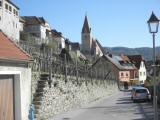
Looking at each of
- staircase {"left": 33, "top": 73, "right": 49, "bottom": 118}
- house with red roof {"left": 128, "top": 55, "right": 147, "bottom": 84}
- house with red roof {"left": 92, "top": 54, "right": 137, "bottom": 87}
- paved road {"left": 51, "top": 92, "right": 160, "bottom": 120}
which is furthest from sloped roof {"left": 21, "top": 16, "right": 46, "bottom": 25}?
staircase {"left": 33, "top": 73, "right": 49, "bottom": 118}

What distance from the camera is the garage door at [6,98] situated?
20.0m

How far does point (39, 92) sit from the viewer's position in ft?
84.1

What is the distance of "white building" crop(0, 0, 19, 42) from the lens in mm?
108144

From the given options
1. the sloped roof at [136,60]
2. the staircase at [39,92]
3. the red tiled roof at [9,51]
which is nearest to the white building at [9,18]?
the sloped roof at [136,60]

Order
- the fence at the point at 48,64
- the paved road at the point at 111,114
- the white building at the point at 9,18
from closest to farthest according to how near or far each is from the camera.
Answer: the paved road at the point at 111,114
the fence at the point at 48,64
the white building at the point at 9,18

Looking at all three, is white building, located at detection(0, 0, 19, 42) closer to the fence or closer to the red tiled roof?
the fence

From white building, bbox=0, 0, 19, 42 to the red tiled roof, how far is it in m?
82.4

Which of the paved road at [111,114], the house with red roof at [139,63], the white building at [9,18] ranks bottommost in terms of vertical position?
the paved road at [111,114]

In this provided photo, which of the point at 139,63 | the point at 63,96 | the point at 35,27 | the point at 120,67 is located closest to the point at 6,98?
the point at 63,96

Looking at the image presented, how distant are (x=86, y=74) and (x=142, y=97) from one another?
5825 millimetres

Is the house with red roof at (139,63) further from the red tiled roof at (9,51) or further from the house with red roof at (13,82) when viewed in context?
the house with red roof at (13,82)

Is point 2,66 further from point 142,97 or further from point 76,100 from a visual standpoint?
point 142,97

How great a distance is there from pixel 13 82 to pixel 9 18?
9374 cm

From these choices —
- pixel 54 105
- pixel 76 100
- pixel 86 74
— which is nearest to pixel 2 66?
pixel 54 105
